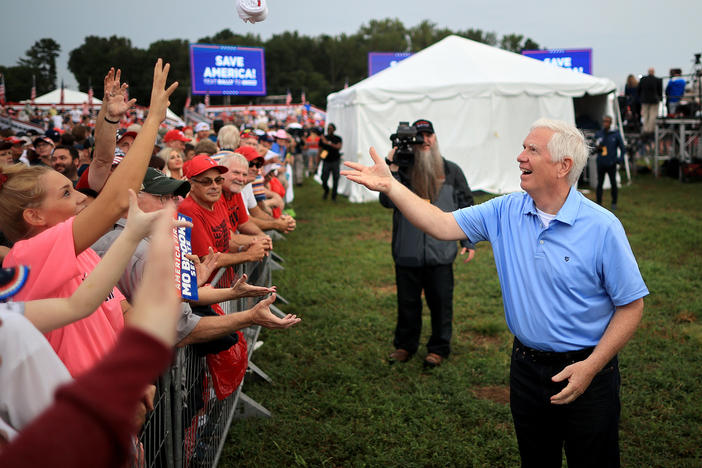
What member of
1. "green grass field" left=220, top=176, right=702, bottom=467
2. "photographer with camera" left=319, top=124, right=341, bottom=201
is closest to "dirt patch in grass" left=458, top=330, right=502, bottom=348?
"green grass field" left=220, top=176, right=702, bottom=467

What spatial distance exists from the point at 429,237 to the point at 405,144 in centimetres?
87

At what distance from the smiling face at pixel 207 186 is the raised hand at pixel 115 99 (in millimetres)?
1221

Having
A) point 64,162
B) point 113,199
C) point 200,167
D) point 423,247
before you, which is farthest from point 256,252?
point 64,162

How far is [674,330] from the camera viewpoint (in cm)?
606

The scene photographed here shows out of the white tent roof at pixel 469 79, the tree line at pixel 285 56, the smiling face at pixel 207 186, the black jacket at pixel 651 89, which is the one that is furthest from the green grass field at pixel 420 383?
the tree line at pixel 285 56

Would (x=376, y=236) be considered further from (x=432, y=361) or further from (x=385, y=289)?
(x=432, y=361)

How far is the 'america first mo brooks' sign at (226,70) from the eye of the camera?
32.1 m

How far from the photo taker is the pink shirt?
194 centimetres

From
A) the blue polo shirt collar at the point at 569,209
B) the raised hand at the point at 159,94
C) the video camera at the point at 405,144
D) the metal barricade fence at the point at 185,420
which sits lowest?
the metal barricade fence at the point at 185,420

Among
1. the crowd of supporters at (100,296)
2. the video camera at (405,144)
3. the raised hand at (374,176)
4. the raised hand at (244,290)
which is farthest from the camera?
the video camera at (405,144)

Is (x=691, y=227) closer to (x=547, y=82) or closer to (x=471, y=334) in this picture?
(x=547, y=82)

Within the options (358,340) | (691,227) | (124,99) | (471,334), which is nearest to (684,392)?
(471,334)

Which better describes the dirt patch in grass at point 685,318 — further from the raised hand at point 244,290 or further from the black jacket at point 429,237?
the raised hand at point 244,290

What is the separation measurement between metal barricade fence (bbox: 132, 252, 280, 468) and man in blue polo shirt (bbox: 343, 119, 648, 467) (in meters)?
1.32
